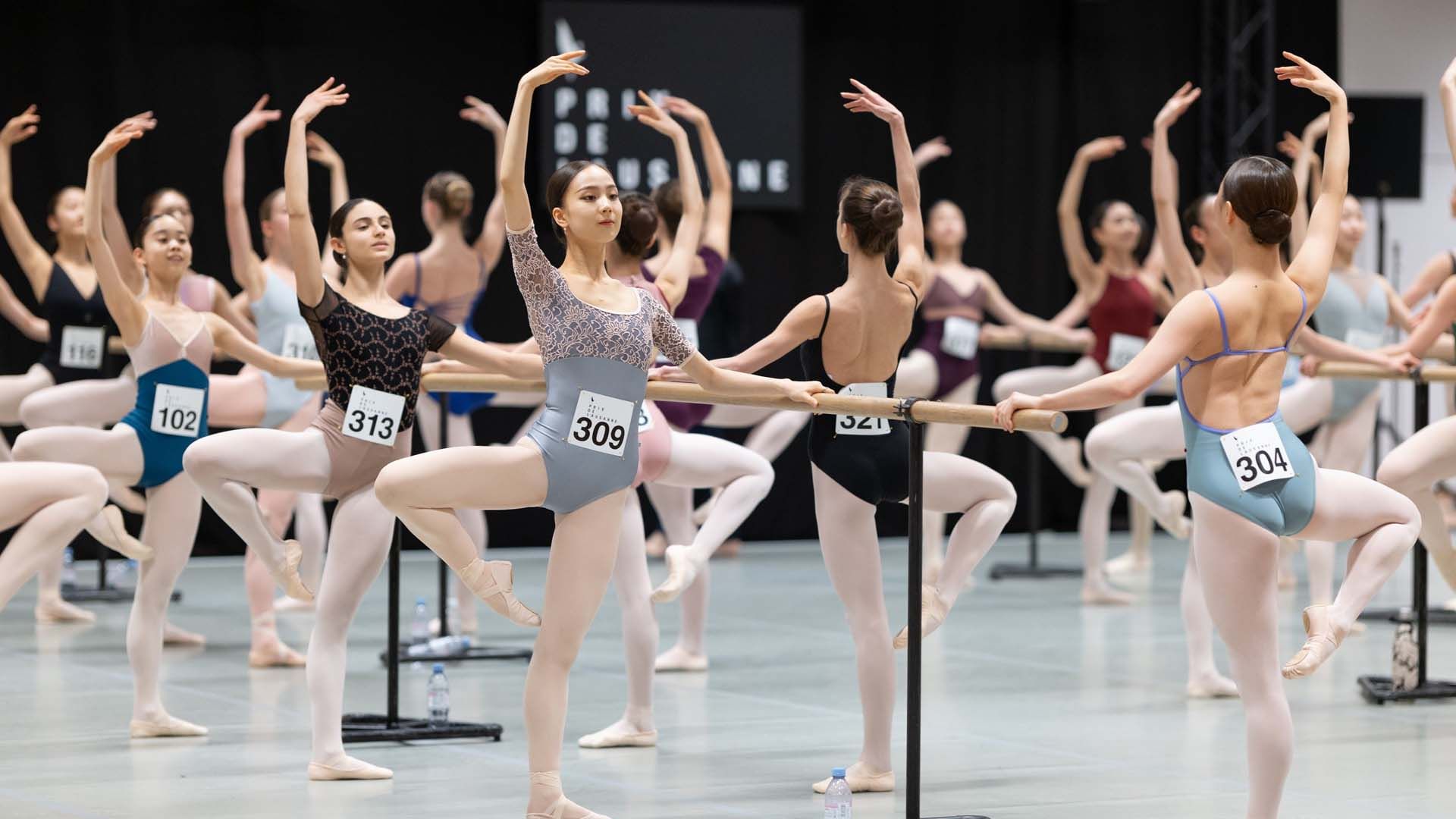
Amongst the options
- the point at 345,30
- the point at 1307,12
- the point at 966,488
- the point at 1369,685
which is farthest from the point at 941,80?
the point at 966,488

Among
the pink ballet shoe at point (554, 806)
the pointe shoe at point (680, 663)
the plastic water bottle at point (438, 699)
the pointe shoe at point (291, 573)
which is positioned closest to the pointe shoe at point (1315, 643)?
the pink ballet shoe at point (554, 806)

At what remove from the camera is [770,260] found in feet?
37.8

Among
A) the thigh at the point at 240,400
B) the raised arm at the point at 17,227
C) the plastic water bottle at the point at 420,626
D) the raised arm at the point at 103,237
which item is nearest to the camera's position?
the raised arm at the point at 103,237

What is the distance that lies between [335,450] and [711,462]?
1207mm

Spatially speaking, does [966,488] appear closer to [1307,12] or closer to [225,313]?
[225,313]

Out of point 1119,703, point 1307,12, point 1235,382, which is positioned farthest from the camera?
point 1307,12

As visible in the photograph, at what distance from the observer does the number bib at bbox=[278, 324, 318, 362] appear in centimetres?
759

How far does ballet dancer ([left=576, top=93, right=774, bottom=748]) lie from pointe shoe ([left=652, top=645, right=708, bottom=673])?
106 centimetres

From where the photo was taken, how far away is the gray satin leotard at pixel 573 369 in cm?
425

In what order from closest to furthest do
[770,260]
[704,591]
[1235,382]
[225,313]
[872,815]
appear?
[1235,382] < [872,815] < [704,591] < [225,313] < [770,260]

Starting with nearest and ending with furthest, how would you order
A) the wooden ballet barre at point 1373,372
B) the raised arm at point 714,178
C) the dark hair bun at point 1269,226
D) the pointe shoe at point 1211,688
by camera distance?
1. the dark hair bun at point 1269,226
2. the wooden ballet barre at point 1373,372
3. the raised arm at point 714,178
4. the pointe shoe at point 1211,688

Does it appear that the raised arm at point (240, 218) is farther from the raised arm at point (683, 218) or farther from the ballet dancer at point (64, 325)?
the raised arm at point (683, 218)

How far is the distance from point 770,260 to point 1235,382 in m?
7.52

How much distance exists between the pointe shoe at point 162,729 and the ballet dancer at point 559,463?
175 centimetres
